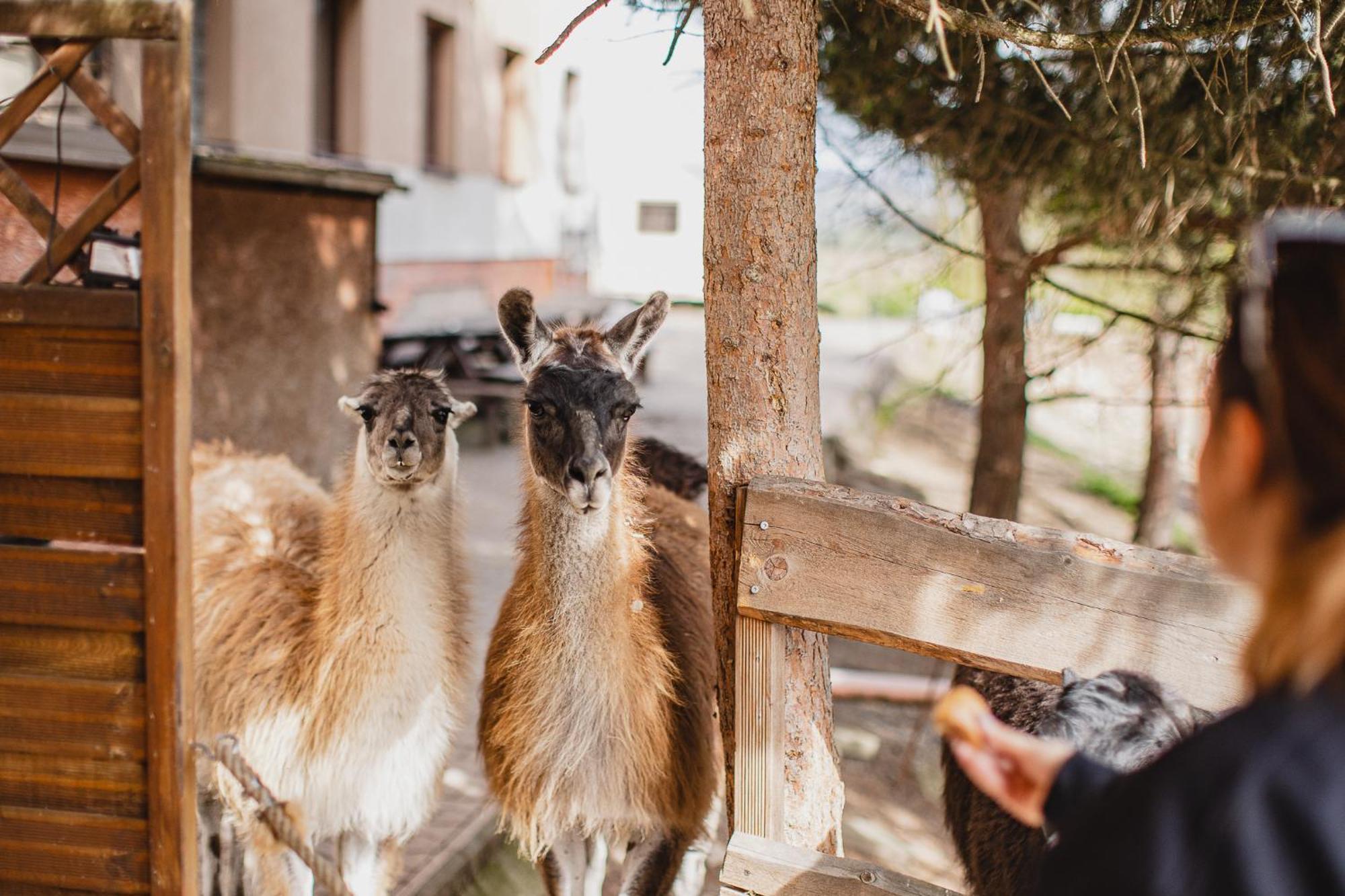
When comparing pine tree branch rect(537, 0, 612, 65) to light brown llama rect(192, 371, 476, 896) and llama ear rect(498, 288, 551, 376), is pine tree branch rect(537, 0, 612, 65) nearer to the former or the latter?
llama ear rect(498, 288, 551, 376)

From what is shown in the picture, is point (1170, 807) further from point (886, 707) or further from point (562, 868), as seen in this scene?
point (886, 707)

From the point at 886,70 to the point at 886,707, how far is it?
4198 millimetres

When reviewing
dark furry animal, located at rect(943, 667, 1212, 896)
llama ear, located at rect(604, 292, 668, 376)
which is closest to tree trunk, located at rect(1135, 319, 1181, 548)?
dark furry animal, located at rect(943, 667, 1212, 896)

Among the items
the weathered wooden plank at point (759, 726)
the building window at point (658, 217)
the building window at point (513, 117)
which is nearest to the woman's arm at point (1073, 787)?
the weathered wooden plank at point (759, 726)

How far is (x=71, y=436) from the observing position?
2.24 metres

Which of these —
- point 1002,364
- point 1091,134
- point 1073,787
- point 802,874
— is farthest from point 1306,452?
point 1002,364

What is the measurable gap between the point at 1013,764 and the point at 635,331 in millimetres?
2317

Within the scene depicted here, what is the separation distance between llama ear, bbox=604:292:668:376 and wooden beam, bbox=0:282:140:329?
1619 millimetres

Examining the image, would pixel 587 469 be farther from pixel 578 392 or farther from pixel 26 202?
pixel 26 202

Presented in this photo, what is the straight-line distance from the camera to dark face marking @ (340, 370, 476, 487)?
347 cm

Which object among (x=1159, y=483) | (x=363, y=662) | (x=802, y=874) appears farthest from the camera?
(x=1159, y=483)

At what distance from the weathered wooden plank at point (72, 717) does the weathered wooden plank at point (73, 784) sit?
20mm

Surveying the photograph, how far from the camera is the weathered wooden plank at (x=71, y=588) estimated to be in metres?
2.26

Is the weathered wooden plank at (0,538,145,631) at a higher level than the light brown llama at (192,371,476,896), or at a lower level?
higher
